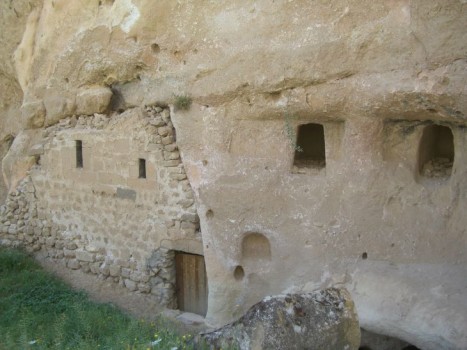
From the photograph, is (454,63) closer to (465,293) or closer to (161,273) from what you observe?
(465,293)

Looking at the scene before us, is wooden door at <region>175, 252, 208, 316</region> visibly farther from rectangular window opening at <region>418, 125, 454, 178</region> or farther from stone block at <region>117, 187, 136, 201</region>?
rectangular window opening at <region>418, 125, 454, 178</region>

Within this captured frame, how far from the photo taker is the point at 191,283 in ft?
23.1

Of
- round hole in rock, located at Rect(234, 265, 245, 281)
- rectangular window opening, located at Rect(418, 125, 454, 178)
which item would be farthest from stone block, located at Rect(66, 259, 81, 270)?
rectangular window opening, located at Rect(418, 125, 454, 178)

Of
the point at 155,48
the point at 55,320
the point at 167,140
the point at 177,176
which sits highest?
the point at 155,48

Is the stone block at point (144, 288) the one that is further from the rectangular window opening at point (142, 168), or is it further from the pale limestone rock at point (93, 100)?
the pale limestone rock at point (93, 100)

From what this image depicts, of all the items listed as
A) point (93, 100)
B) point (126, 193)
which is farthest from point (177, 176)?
point (93, 100)

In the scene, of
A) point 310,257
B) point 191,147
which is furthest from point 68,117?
point 310,257

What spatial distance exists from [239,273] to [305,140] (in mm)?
1777

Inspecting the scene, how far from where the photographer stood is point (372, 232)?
542 centimetres

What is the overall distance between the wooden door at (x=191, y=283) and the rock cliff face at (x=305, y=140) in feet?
0.93

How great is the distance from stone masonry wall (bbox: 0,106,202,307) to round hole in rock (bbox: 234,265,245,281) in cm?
62

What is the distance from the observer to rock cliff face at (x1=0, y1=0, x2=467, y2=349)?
4.86m

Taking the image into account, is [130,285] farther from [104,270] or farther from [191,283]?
[191,283]

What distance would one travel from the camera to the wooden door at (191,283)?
22.7ft
